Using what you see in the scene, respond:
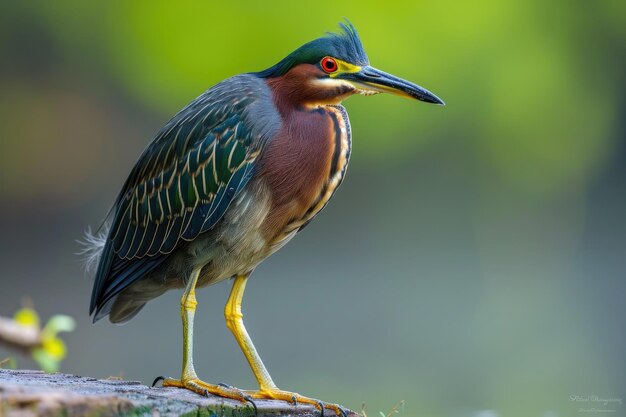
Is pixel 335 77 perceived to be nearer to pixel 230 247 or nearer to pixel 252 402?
pixel 230 247

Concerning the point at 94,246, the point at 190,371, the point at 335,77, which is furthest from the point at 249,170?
the point at 94,246

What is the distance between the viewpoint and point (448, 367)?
28.9 feet

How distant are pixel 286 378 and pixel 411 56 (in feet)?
28.4

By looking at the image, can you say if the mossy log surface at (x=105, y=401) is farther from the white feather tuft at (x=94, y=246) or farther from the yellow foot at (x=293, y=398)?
the white feather tuft at (x=94, y=246)

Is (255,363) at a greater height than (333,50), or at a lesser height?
lesser

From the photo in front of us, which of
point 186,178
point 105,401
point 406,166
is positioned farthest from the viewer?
point 406,166

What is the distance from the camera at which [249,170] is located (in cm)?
348

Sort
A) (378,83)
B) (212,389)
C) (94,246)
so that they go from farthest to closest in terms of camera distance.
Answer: (94,246) → (378,83) → (212,389)

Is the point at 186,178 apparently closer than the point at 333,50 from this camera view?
No

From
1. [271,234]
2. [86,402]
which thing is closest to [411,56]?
[271,234]

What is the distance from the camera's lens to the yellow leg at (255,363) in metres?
3.38

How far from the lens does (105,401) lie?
2480 millimetres

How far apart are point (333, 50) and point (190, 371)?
1166 mm

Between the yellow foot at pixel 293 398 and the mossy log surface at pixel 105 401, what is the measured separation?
2 cm
